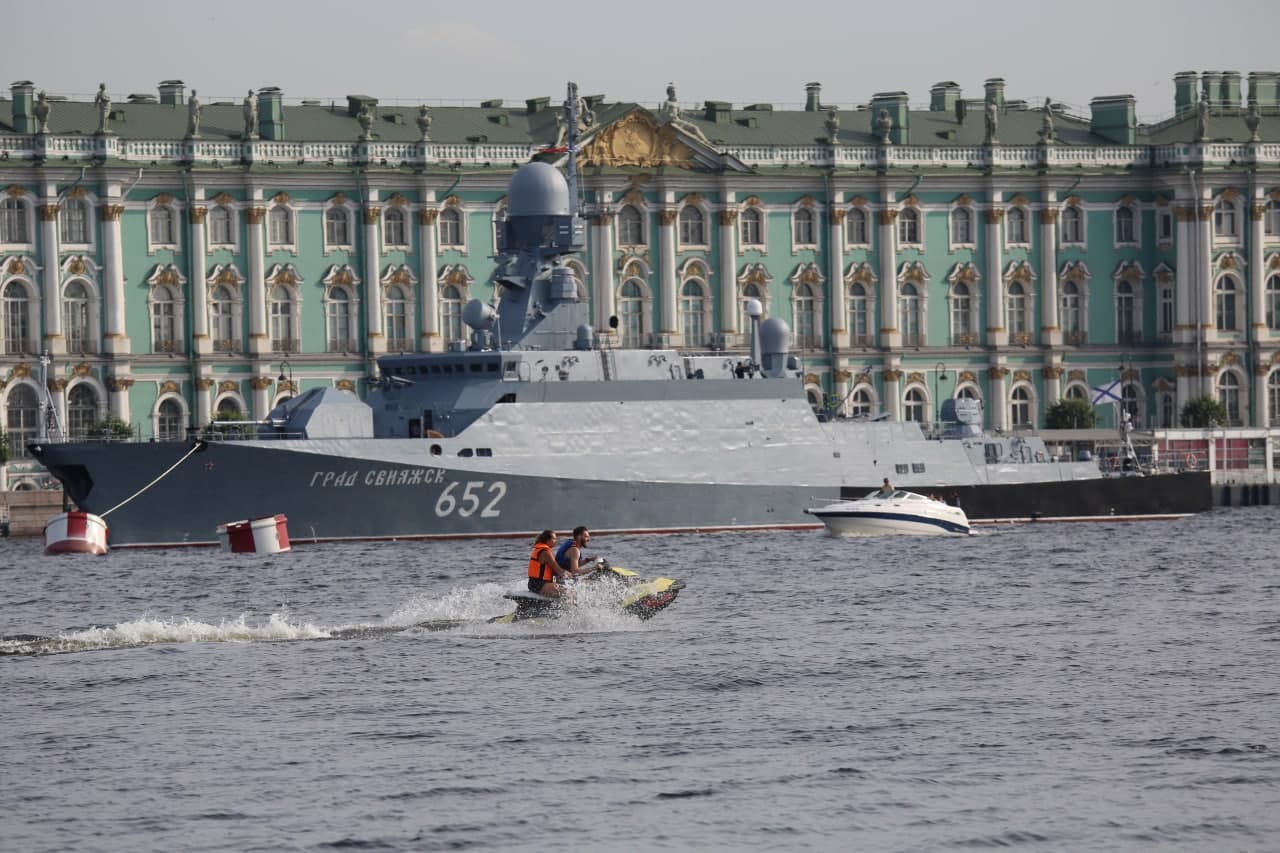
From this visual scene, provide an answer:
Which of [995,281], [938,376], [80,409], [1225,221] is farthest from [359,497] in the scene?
[1225,221]

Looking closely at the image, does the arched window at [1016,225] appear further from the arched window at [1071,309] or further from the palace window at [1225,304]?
the palace window at [1225,304]

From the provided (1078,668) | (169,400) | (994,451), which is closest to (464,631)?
(1078,668)

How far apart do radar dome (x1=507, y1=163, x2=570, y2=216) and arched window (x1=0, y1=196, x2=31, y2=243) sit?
33.1 m

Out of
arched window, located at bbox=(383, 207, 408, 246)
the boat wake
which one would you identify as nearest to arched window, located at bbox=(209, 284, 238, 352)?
arched window, located at bbox=(383, 207, 408, 246)

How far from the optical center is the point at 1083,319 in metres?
127

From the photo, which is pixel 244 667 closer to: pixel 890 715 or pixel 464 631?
pixel 464 631

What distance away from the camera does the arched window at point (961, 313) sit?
412 feet

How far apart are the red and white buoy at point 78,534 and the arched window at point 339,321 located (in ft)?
130

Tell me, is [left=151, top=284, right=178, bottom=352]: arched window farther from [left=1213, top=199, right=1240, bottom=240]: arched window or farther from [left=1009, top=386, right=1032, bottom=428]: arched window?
[left=1213, top=199, right=1240, bottom=240]: arched window

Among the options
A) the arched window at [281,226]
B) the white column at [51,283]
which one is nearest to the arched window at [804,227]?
the arched window at [281,226]

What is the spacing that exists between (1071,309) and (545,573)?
8246 cm

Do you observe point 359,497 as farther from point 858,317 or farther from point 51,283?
point 858,317

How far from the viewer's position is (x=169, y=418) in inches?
4439

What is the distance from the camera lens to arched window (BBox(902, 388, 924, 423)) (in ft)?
407
